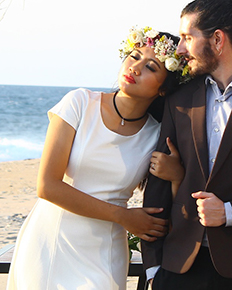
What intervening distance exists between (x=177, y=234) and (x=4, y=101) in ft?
126

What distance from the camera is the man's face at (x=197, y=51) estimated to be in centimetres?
253

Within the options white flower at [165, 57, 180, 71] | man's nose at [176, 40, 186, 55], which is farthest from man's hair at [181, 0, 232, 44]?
white flower at [165, 57, 180, 71]

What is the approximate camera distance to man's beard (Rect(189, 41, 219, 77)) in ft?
8.29

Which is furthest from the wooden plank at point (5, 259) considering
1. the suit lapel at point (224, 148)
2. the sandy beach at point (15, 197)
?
the suit lapel at point (224, 148)

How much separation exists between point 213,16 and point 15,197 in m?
7.86

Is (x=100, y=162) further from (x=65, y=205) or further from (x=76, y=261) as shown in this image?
(x=76, y=261)

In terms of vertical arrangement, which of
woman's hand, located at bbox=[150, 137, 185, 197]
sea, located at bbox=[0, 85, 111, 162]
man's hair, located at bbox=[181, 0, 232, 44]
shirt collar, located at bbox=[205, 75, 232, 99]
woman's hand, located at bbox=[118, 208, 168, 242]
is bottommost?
sea, located at bbox=[0, 85, 111, 162]

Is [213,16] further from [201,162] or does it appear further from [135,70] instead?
[201,162]

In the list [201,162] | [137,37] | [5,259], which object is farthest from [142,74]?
[5,259]

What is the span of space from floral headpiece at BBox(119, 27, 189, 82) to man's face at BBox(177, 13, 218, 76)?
150 millimetres

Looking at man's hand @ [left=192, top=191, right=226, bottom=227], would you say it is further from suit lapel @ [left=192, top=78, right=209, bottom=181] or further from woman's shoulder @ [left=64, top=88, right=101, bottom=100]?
woman's shoulder @ [left=64, top=88, right=101, bottom=100]

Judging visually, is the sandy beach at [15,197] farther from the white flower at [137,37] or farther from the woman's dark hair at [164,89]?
the white flower at [137,37]

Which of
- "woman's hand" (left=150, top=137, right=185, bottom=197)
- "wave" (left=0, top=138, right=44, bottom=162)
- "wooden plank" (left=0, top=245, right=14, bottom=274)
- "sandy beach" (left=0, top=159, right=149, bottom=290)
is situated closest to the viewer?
"woman's hand" (left=150, top=137, right=185, bottom=197)

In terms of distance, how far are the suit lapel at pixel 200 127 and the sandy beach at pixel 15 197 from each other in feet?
9.04
